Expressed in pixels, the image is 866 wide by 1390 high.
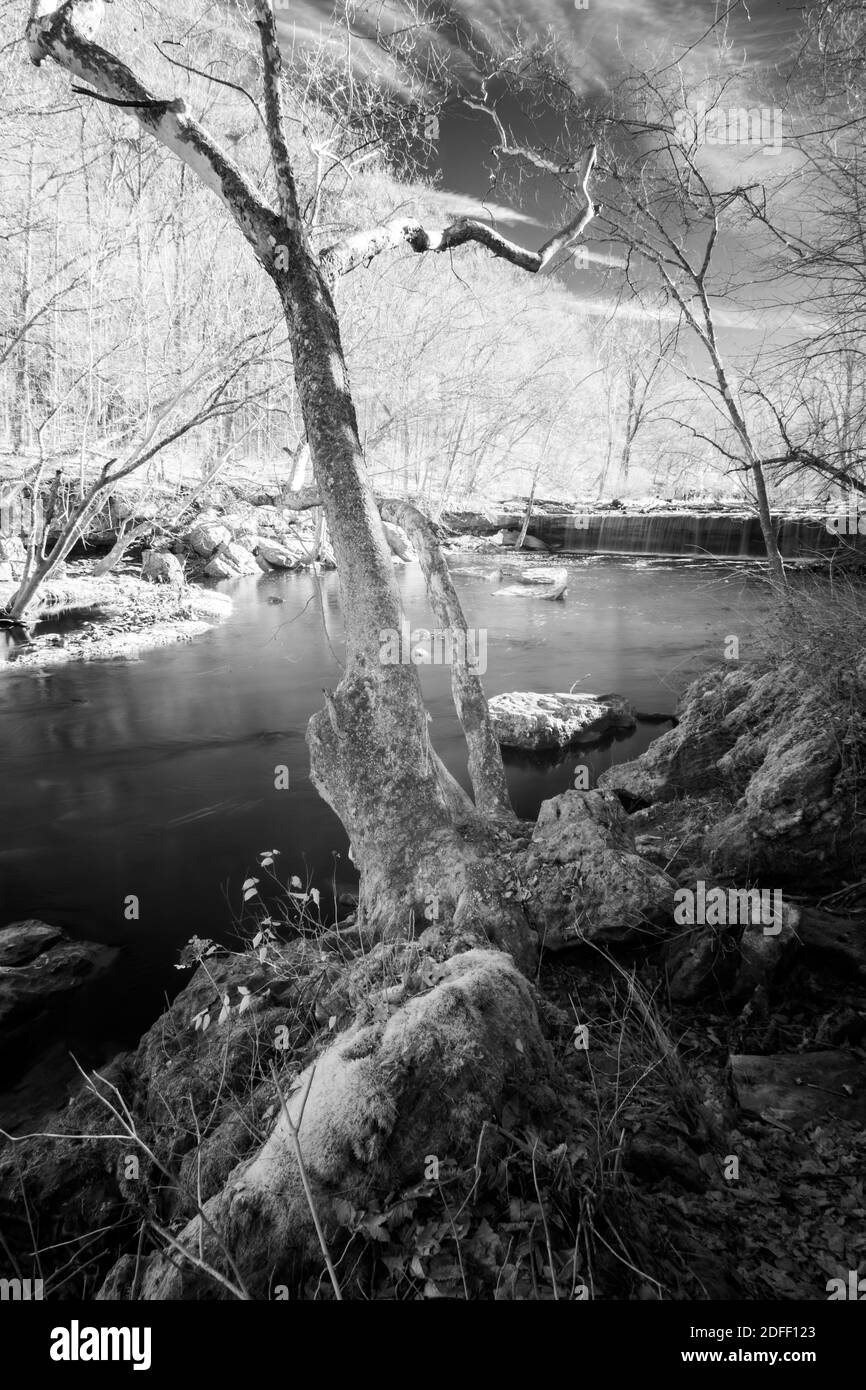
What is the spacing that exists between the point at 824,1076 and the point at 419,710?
2.92 meters

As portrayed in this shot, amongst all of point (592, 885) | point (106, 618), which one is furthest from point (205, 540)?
point (592, 885)

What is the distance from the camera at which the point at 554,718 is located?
971 cm

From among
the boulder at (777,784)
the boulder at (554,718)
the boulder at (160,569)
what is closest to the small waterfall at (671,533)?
the boulder at (554,718)

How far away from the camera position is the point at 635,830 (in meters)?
6.03

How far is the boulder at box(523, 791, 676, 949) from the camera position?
406 cm

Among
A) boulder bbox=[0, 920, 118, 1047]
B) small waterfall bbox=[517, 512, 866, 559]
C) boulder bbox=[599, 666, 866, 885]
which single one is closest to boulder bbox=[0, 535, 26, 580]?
boulder bbox=[0, 920, 118, 1047]

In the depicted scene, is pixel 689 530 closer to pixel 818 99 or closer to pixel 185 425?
pixel 185 425

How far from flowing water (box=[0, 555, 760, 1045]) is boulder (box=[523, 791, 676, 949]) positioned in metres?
2.24

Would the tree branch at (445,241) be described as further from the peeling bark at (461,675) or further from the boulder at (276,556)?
the boulder at (276,556)

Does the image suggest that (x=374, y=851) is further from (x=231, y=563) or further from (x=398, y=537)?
(x=231, y=563)

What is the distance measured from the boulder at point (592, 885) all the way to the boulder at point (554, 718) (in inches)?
166

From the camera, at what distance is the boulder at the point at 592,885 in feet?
13.3

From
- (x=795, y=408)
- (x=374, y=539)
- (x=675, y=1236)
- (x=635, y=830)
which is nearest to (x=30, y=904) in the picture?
(x=374, y=539)

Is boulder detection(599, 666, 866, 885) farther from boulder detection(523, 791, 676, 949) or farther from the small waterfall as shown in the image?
the small waterfall
